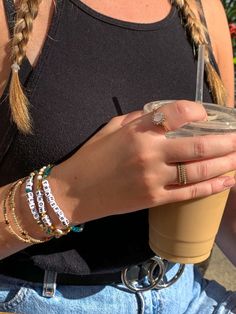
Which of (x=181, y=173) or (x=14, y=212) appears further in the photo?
(x=14, y=212)

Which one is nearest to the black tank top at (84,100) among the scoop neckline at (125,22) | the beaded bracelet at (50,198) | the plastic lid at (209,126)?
the scoop neckline at (125,22)

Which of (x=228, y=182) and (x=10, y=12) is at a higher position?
(x=10, y=12)

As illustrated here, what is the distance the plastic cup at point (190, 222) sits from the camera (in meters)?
1.07

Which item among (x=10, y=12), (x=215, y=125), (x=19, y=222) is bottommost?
(x=19, y=222)

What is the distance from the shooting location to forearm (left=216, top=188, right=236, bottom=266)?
4.85 feet

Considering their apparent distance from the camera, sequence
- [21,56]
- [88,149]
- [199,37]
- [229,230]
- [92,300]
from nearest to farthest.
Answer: [88,149] < [21,56] < [92,300] < [199,37] < [229,230]

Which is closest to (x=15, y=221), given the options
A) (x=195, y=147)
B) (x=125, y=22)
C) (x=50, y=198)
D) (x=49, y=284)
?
(x=50, y=198)

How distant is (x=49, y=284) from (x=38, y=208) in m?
0.27

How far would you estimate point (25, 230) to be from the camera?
1131mm

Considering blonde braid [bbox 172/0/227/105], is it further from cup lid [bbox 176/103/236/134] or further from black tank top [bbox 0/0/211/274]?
cup lid [bbox 176/103/236/134]

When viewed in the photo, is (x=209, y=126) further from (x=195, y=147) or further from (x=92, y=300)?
(x=92, y=300)

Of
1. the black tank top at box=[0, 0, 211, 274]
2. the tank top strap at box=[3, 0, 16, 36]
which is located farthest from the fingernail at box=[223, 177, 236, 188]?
the tank top strap at box=[3, 0, 16, 36]

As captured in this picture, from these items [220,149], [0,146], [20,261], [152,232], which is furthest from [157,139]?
[20,261]

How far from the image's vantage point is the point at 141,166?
3.24 ft
